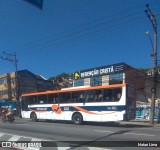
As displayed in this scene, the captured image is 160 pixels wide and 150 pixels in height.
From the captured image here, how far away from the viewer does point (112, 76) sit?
165ft

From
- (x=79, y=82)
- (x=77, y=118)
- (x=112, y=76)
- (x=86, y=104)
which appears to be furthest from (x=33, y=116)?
(x=79, y=82)

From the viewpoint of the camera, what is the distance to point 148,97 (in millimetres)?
55781

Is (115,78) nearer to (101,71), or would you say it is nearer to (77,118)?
(101,71)

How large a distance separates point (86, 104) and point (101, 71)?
27.6m

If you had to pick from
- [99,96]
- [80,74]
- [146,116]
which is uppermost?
[80,74]

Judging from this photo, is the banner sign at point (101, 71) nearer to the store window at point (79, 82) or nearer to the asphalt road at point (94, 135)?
the store window at point (79, 82)

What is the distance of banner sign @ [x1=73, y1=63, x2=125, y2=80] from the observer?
49812 mm

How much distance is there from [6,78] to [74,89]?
47993mm

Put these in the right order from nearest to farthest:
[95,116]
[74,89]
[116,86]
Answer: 1. [116,86]
2. [95,116]
3. [74,89]

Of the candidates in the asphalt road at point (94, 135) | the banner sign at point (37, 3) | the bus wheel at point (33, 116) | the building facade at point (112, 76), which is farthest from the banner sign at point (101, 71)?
the banner sign at point (37, 3)

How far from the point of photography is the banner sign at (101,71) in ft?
163

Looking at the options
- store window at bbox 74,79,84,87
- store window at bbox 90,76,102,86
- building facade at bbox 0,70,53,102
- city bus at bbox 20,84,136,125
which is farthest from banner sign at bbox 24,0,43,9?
building facade at bbox 0,70,53,102

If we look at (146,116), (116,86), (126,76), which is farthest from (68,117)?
(126,76)

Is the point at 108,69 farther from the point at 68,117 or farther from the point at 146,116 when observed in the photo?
the point at 68,117
